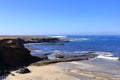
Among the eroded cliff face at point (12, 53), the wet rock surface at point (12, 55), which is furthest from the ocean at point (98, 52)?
the eroded cliff face at point (12, 53)

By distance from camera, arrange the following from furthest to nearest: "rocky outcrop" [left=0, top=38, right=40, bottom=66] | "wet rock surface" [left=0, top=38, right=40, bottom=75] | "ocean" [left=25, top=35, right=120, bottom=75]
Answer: "ocean" [left=25, top=35, right=120, bottom=75] → "rocky outcrop" [left=0, top=38, right=40, bottom=66] → "wet rock surface" [left=0, top=38, right=40, bottom=75]

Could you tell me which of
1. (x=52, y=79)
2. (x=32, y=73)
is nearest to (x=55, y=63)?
(x=32, y=73)

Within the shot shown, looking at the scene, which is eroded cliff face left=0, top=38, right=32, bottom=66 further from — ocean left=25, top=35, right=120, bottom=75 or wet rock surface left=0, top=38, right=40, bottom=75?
ocean left=25, top=35, right=120, bottom=75

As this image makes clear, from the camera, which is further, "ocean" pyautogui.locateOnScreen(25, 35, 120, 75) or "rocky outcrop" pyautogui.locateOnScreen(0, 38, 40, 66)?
"ocean" pyautogui.locateOnScreen(25, 35, 120, 75)

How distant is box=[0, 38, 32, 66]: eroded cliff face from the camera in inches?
1393

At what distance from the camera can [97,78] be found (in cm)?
2788

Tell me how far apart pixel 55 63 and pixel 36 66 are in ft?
→ 16.4

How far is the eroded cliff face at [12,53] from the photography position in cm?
3538

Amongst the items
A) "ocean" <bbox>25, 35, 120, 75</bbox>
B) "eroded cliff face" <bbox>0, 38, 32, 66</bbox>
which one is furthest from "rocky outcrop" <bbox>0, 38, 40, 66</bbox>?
"ocean" <bbox>25, 35, 120, 75</bbox>

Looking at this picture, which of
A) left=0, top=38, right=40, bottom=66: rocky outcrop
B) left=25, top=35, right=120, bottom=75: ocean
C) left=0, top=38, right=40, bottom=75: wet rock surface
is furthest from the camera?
left=25, top=35, right=120, bottom=75: ocean

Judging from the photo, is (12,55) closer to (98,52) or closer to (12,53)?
(12,53)

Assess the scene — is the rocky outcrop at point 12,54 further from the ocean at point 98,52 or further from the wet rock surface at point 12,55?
the ocean at point 98,52

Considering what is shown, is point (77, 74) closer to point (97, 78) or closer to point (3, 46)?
point (97, 78)

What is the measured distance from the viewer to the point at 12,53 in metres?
36.3
